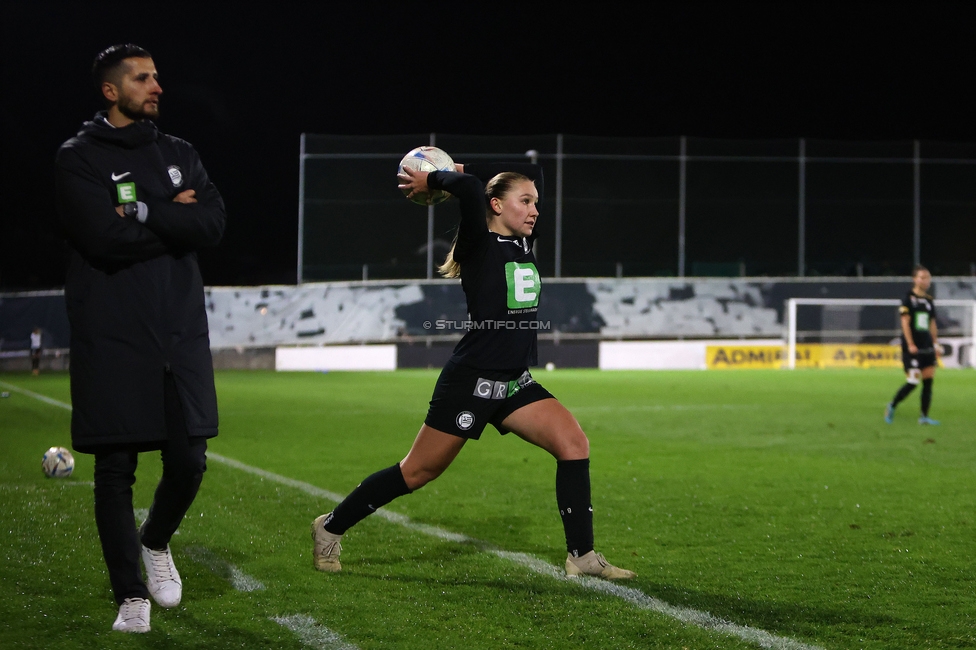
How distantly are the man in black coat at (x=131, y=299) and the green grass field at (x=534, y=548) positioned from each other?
58 centimetres

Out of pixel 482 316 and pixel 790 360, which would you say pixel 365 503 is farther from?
pixel 790 360

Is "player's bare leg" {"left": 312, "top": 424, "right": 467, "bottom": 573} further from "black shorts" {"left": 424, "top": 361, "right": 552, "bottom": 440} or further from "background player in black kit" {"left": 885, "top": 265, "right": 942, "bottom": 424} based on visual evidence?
"background player in black kit" {"left": 885, "top": 265, "right": 942, "bottom": 424}

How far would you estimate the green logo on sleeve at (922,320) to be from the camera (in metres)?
13.9

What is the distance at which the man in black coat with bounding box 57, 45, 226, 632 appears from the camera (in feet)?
12.8

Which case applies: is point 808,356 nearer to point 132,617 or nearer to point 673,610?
point 673,610

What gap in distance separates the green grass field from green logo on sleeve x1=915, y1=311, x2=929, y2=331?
2.14 m

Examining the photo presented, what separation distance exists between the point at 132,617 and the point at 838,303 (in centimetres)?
2832

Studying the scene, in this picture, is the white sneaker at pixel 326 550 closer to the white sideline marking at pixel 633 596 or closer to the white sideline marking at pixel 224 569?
the white sideline marking at pixel 224 569

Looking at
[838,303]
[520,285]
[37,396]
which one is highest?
[838,303]

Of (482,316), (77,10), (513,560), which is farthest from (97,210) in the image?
(77,10)

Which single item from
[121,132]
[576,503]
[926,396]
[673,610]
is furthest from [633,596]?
[926,396]

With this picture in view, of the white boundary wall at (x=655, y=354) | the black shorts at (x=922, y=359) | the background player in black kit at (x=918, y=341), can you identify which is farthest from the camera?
the white boundary wall at (x=655, y=354)

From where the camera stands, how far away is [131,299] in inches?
155

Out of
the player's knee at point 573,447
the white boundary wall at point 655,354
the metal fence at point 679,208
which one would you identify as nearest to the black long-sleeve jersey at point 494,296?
the player's knee at point 573,447
